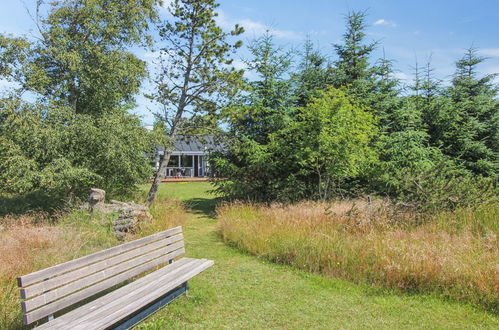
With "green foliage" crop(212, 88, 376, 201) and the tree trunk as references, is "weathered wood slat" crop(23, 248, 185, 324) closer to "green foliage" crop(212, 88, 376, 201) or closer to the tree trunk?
"green foliage" crop(212, 88, 376, 201)

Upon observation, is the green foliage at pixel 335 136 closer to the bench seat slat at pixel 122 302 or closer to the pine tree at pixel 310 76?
the pine tree at pixel 310 76

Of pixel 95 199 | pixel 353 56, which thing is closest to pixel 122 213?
pixel 95 199

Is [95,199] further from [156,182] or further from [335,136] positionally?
[335,136]

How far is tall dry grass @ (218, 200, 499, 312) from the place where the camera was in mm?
4445

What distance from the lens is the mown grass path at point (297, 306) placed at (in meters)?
3.74

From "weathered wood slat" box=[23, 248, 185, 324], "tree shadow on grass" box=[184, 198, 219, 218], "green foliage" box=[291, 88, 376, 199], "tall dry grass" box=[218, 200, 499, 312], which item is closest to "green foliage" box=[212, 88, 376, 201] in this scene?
"green foliage" box=[291, 88, 376, 199]

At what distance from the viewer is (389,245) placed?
517cm

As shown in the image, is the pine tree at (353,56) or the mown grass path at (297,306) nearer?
the mown grass path at (297,306)

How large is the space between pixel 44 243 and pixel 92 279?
2912 mm

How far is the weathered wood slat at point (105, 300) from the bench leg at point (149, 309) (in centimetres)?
27

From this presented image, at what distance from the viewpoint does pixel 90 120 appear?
9078mm

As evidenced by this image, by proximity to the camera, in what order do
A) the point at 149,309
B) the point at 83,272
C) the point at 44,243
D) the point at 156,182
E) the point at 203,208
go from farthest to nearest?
the point at 203,208, the point at 156,182, the point at 44,243, the point at 149,309, the point at 83,272

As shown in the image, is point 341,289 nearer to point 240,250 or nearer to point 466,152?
point 240,250

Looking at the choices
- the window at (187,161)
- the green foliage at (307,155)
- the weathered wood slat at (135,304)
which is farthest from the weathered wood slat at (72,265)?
the window at (187,161)
